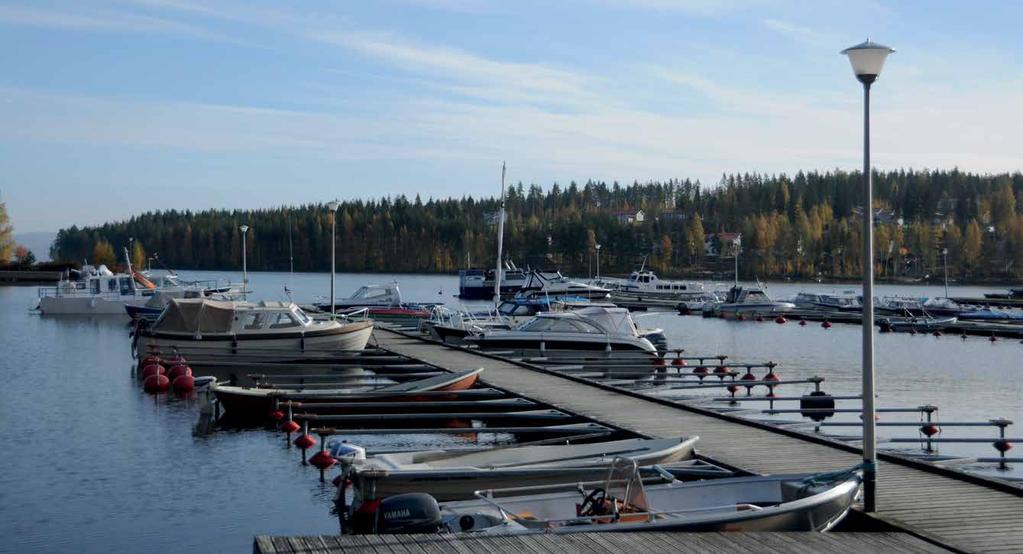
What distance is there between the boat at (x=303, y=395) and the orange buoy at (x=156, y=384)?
4.91m

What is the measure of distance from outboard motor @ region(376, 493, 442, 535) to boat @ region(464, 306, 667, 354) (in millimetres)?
22071

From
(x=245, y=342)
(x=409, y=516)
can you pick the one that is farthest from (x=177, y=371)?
(x=409, y=516)

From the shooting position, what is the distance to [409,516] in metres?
12.1

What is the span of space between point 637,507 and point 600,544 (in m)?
1.48

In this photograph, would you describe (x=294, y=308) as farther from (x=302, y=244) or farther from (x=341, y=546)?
(x=302, y=244)

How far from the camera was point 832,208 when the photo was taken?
6668 inches

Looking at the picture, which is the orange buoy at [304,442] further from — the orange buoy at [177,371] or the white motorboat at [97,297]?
the white motorboat at [97,297]

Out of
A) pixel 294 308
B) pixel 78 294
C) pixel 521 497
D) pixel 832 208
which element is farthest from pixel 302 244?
pixel 521 497

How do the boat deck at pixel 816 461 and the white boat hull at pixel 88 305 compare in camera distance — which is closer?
the boat deck at pixel 816 461

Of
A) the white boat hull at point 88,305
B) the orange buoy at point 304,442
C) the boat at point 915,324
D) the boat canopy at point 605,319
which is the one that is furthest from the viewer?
the white boat hull at point 88,305

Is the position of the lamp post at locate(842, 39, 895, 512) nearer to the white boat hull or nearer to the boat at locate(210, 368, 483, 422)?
the boat at locate(210, 368, 483, 422)

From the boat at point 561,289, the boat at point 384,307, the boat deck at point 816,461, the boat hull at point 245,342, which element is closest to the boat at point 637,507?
the boat deck at point 816,461

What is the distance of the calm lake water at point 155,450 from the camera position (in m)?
15.5

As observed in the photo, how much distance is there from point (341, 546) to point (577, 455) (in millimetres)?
5518
